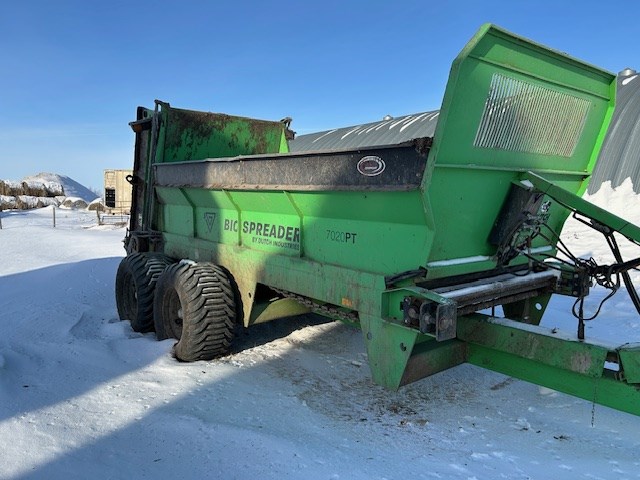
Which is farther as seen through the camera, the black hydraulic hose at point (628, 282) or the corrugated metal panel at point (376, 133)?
the corrugated metal panel at point (376, 133)

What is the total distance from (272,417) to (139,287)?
8.43ft

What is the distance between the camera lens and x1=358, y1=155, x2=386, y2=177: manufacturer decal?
124 inches

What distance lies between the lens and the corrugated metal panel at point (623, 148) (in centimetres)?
1188

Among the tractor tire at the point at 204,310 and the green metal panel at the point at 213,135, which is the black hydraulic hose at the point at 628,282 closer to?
the tractor tire at the point at 204,310

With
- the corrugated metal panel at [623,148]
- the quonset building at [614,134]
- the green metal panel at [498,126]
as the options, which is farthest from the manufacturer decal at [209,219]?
the corrugated metal panel at [623,148]

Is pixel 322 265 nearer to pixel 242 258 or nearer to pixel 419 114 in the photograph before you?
pixel 242 258

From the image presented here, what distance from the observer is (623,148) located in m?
12.5

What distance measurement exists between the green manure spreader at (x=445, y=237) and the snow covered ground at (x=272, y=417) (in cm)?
35

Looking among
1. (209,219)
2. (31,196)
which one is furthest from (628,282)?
(31,196)

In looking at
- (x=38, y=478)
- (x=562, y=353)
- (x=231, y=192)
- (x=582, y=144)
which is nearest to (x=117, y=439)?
(x=38, y=478)

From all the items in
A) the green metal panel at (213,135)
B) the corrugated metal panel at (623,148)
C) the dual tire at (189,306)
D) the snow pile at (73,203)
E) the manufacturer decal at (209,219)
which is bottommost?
the dual tire at (189,306)

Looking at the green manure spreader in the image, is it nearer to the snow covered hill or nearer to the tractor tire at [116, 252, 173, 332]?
the tractor tire at [116, 252, 173, 332]

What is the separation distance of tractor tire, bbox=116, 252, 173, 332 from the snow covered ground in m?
0.20

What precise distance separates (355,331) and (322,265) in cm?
196
